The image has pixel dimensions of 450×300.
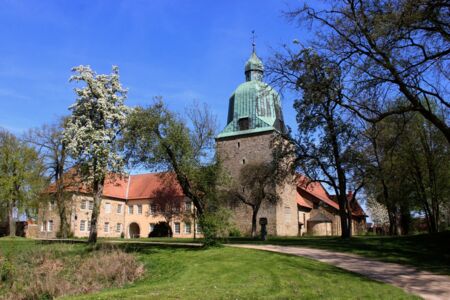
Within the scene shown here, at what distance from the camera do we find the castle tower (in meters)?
42.2

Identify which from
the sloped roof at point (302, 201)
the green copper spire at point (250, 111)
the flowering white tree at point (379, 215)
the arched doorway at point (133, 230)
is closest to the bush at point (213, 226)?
the green copper spire at point (250, 111)

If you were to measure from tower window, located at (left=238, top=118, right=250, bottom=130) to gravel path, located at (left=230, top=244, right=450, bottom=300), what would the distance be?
28353 millimetres

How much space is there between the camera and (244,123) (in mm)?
45000

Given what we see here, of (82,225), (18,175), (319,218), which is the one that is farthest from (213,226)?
(319,218)

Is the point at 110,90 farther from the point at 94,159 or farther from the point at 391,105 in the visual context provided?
the point at 391,105

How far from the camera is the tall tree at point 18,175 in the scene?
38.5 m

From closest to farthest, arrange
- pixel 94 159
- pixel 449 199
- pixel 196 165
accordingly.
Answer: pixel 196 165 → pixel 94 159 → pixel 449 199

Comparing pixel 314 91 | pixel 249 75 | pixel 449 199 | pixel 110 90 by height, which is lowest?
pixel 449 199

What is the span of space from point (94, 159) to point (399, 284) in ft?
64.6

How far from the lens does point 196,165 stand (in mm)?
20484

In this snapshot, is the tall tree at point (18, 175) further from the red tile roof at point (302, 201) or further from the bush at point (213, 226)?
the red tile roof at point (302, 201)

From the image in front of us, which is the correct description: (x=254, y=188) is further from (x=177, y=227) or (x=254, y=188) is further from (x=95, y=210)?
(x=177, y=227)

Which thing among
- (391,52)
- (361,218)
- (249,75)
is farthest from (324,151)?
(361,218)

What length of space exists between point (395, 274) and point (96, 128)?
790 inches
